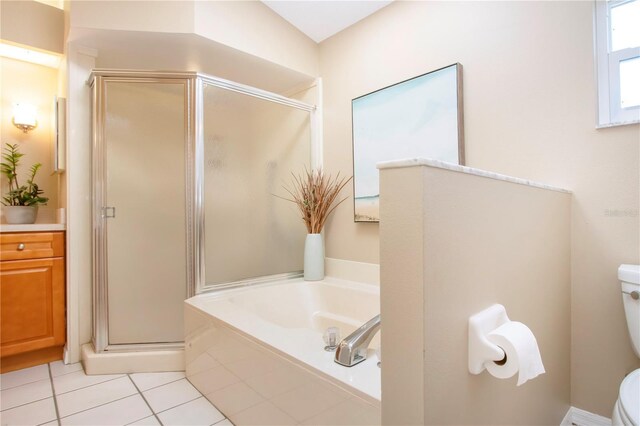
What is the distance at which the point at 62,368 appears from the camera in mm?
2055

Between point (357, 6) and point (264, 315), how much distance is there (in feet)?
7.02

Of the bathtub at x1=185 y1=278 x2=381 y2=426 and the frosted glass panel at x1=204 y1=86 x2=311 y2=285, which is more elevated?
the frosted glass panel at x1=204 y1=86 x2=311 y2=285

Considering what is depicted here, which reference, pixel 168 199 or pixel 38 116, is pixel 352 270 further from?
pixel 38 116

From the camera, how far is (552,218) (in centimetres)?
130

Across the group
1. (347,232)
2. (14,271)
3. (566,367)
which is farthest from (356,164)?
(14,271)

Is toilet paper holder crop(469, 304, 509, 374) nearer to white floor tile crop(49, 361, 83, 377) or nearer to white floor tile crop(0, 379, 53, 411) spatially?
white floor tile crop(0, 379, 53, 411)

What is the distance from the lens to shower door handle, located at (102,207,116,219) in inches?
80.4

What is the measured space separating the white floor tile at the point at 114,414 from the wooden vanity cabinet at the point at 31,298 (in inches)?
29.4

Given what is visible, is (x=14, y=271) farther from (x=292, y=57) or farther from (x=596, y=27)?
(x=596, y=27)

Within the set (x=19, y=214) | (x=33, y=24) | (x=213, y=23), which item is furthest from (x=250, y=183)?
(x=33, y=24)

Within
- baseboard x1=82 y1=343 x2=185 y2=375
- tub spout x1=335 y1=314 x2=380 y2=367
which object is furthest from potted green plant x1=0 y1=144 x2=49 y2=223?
tub spout x1=335 y1=314 x2=380 y2=367

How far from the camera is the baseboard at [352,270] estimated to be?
228 centimetres

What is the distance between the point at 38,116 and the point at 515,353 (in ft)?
11.1

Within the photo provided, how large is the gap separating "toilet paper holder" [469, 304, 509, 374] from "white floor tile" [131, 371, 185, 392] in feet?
5.68
